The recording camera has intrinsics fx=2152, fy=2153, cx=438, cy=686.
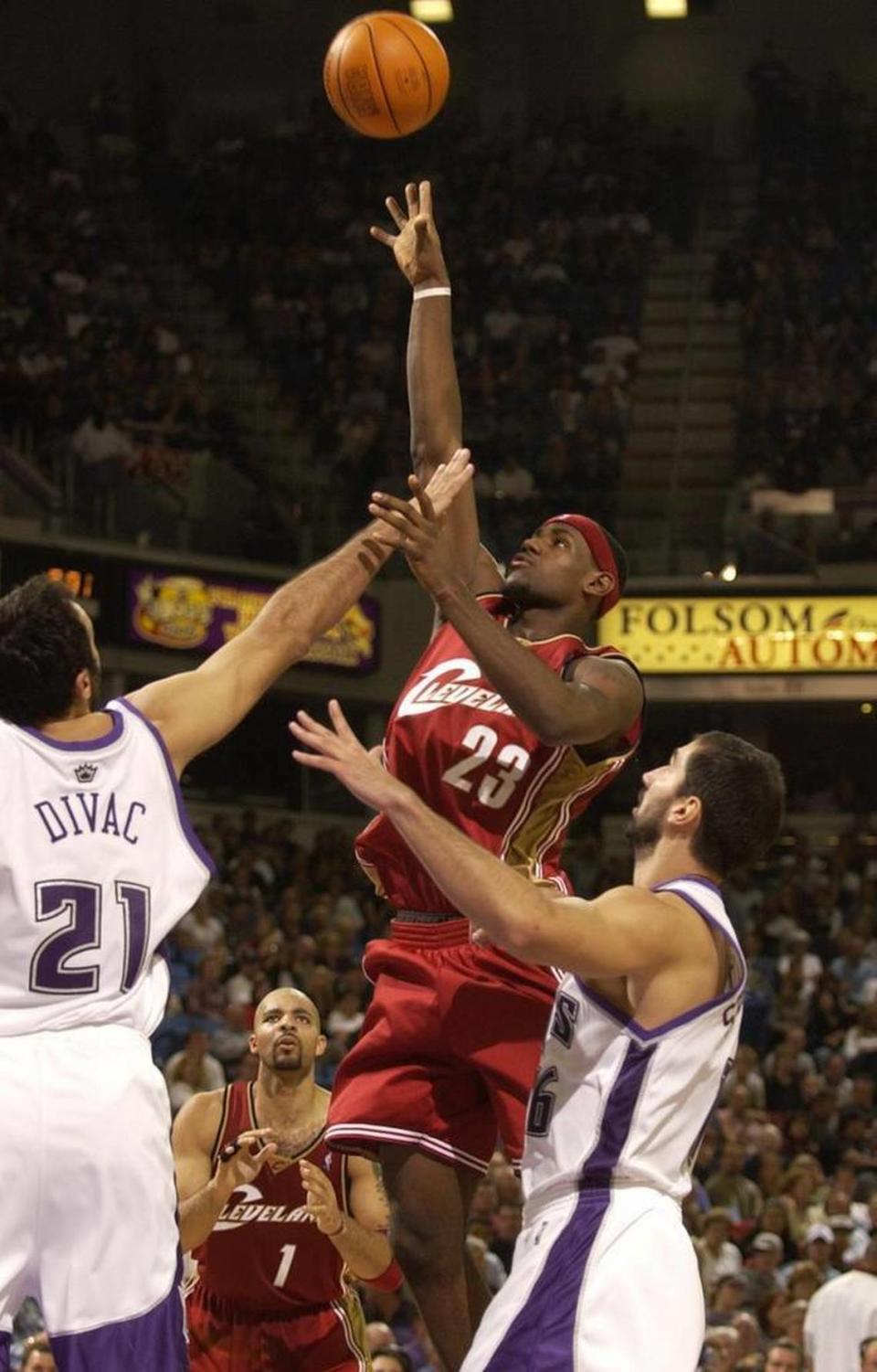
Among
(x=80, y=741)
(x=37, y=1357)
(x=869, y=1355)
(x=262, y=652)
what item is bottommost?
(x=869, y=1355)

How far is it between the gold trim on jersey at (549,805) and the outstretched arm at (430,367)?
65 cm

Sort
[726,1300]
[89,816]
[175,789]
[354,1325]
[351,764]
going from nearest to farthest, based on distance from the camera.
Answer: [351,764], [89,816], [175,789], [354,1325], [726,1300]

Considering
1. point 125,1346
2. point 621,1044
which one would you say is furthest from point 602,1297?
point 125,1346

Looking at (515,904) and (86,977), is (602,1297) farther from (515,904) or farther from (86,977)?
(86,977)

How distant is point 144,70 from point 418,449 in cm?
2093

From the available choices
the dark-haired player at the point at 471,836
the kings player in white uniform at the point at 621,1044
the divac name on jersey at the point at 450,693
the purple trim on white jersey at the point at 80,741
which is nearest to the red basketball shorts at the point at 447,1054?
the dark-haired player at the point at 471,836

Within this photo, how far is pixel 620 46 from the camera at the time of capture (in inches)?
1020

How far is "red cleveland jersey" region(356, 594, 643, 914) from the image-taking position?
553 cm

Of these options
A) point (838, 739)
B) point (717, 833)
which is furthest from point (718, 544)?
point (717, 833)

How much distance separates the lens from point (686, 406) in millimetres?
22562

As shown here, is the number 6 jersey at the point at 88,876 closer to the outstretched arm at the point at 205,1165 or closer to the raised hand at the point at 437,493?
the raised hand at the point at 437,493

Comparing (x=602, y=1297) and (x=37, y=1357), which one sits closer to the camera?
(x=602, y=1297)

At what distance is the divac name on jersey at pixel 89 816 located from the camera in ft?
14.1

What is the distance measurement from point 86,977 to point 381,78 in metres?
3.63
